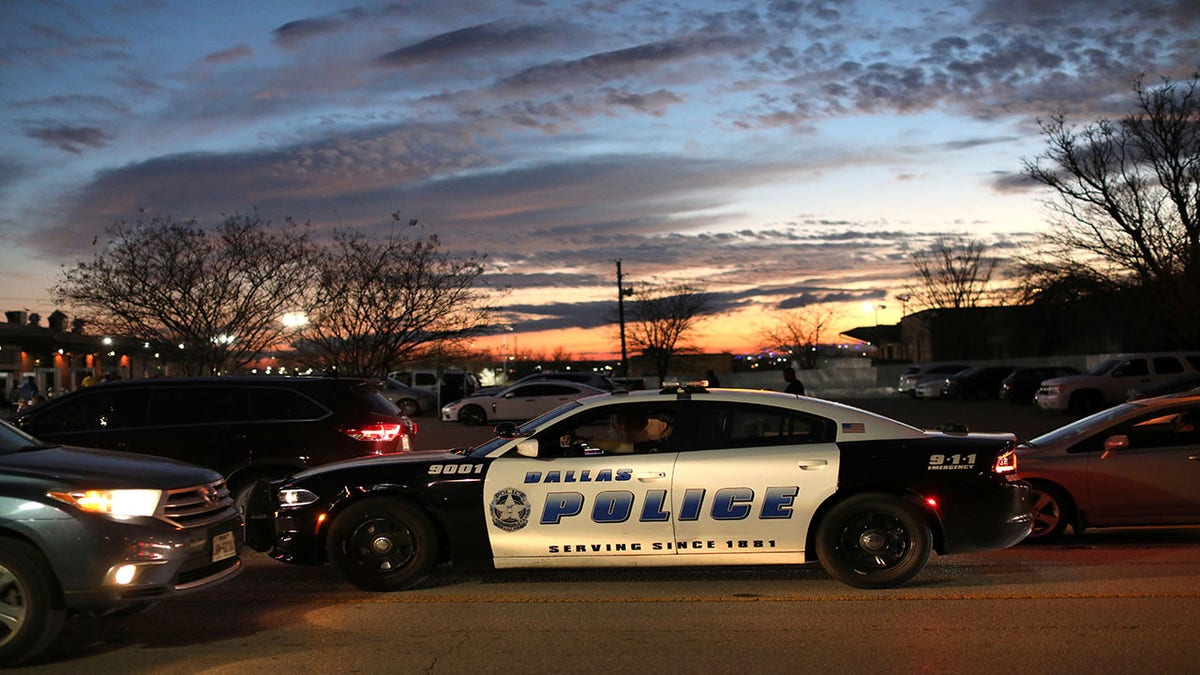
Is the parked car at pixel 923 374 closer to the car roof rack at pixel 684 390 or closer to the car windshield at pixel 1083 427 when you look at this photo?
the car windshield at pixel 1083 427

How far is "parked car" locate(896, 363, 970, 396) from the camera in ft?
152

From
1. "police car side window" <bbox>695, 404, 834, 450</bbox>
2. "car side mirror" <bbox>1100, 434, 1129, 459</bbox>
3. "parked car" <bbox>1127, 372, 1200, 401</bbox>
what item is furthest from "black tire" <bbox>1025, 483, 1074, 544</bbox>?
"parked car" <bbox>1127, 372, 1200, 401</bbox>

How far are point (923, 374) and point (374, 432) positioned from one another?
133 feet

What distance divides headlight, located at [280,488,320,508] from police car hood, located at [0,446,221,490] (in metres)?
1.13

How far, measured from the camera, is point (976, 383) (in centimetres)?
4362

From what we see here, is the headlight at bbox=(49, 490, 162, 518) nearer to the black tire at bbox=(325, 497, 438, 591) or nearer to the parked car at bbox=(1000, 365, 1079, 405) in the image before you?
the black tire at bbox=(325, 497, 438, 591)

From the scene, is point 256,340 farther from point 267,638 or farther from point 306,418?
point 267,638

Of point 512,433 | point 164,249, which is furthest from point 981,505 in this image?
point 164,249

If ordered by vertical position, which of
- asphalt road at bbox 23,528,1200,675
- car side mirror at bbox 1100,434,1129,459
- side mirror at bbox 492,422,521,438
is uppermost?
side mirror at bbox 492,422,521,438

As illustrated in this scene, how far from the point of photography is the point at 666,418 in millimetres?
7965

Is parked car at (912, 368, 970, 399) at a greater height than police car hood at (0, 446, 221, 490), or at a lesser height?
greater

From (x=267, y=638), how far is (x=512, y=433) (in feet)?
7.52

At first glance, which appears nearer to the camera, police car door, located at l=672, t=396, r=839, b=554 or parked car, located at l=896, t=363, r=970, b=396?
police car door, located at l=672, t=396, r=839, b=554

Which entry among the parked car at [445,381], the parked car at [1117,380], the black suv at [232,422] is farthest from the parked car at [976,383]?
the black suv at [232,422]
